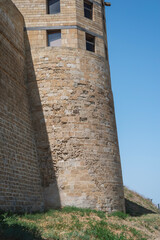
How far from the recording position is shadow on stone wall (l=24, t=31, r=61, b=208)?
1164cm

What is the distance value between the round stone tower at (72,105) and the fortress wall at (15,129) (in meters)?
0.54

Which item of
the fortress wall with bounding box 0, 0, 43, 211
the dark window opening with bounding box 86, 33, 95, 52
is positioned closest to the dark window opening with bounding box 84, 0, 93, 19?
the dark window opening with bounding box 86, 33, 95, 52

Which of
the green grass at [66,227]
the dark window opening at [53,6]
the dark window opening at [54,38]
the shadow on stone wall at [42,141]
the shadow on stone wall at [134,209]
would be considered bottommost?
the shadow on stone wall at [134,209]

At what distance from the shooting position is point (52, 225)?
26.1 ft

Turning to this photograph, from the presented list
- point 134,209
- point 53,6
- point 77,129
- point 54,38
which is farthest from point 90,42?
point 134,209

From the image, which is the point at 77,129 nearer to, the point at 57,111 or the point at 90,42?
the point at 57,111

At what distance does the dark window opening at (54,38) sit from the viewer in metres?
13.9

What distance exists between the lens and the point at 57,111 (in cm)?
1252

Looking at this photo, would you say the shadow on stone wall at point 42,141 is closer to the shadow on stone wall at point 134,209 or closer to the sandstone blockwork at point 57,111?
the sandstone blockwork at point 57,111

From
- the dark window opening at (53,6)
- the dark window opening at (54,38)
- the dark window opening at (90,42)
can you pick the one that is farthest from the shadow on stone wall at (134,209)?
the dark window opening at (53,6)

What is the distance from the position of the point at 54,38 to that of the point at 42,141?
498 cm

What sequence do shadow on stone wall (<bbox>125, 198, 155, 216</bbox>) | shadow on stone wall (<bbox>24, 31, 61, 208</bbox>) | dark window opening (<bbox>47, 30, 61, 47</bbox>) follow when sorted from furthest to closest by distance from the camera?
shadow on stone wall (<bbox>125, 198, 155, 216</bbox>), dark window opening (<bbox>47, 30, 61, 47</bbox>), shadow on stone wall (<bbox>24, 31, 61, 208</bbox>)

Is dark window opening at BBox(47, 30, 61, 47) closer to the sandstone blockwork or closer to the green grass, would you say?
the sandstone blockwork

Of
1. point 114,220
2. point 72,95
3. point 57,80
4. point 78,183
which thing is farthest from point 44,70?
point 114,220
